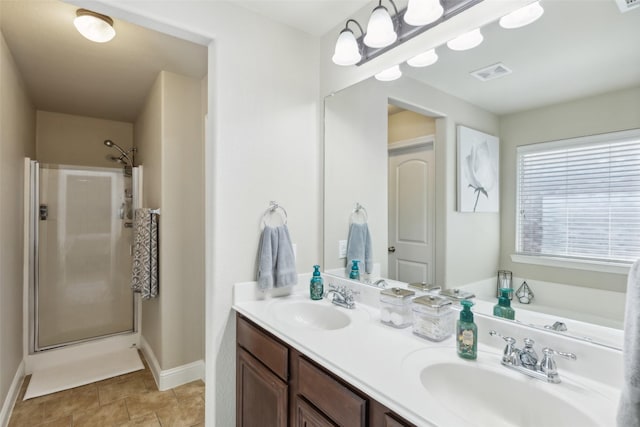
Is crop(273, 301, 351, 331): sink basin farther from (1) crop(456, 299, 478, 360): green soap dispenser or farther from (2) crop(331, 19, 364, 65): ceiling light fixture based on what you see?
(2) crop(331, 19, 364, 65): ceiling light fixture

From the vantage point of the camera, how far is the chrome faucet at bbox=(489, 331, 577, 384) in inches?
35.3

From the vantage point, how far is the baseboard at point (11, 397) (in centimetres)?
197

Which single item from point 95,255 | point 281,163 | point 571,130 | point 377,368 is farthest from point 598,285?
point 95,255

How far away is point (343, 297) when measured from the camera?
163cm

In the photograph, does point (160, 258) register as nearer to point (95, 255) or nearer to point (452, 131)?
point (95, 255)

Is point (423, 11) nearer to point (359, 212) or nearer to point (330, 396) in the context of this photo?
point (359, 212)

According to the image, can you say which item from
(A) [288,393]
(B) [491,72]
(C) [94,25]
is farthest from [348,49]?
(A) [288,393]

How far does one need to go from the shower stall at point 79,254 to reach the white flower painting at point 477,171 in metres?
2.95

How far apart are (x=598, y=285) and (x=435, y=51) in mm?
1067

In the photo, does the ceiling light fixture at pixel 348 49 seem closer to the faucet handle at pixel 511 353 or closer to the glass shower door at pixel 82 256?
the faucet handle at pixel 511 353

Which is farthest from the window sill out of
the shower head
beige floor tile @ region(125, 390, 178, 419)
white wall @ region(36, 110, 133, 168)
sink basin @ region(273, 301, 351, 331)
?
white wall @ region(36, 110, 133, 168)

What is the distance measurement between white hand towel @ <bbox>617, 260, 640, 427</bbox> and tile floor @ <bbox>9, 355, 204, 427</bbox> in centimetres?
222

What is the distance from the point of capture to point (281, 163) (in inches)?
71.4

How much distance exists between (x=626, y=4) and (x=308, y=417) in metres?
1.60
